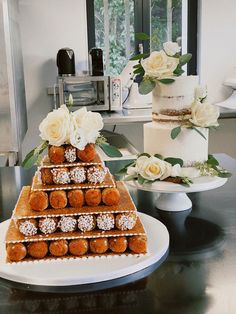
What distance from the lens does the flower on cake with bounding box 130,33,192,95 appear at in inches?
45.2

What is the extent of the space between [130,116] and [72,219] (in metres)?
2.10

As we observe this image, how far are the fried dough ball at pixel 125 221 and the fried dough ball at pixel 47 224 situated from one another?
4.9 inches

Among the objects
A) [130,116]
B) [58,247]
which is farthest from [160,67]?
[130,116]

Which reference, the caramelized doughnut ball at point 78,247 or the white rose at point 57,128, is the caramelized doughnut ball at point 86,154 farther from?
the caramelized doughnut ball at point 78,247

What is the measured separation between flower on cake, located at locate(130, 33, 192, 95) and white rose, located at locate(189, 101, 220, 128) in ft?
0.33

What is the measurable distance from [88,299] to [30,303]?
0.32 feet

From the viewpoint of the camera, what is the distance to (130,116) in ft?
9.52

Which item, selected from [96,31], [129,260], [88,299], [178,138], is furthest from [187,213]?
[96,31]

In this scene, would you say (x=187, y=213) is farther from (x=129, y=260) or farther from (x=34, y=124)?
(x=34, y=124)

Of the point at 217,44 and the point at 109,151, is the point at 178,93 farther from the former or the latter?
the point at 217,44

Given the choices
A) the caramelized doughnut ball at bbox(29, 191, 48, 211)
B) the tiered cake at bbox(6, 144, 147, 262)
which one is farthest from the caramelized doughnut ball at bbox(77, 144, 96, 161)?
the caramelized doughnut ball at bbox(29, 191, 48, 211)

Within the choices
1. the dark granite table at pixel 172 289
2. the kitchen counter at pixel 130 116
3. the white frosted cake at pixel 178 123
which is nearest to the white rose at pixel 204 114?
the white frosted cake at pixel 178 123

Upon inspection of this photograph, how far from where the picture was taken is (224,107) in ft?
11.2

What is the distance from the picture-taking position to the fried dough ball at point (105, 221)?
2.78ft
